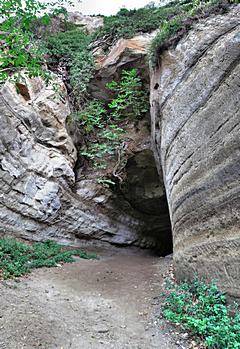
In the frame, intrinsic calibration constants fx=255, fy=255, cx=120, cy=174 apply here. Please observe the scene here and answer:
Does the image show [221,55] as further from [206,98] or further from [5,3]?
[5,3]

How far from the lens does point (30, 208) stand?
8555mm

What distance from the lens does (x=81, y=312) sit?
404 centimetres

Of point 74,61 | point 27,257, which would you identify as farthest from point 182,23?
point 27,257

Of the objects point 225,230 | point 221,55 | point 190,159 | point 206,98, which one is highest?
point 221,55

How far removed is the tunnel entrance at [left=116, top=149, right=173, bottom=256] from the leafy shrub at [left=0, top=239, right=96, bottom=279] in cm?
389

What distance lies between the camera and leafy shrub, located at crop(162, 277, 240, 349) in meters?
2.80

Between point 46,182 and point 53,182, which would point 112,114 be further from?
point 46,182

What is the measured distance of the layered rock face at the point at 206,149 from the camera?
3.87 meters

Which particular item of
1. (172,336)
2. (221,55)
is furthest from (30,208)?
(221,55)

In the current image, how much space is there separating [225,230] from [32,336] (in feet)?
9.89

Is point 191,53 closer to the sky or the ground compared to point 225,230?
closer to the sky

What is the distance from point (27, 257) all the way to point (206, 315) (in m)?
4.94

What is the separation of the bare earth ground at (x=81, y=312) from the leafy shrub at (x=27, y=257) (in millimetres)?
315

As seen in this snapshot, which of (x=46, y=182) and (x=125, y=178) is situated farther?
(x=125, y=178)
